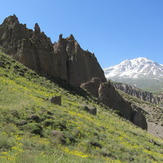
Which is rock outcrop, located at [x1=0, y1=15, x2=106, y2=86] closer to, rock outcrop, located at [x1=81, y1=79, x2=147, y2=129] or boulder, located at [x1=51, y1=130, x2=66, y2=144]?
rock outcrop, located at [x1=81, y1=79, x2=147, y2=129]

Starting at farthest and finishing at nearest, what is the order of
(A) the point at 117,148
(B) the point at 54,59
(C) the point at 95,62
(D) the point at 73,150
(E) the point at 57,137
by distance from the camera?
1. (C) the point at 95,62
2. (B) the point at 54,59
3. (A) the point at 117,148
4. (E) the point at 57,137
5. (D) the point at 73,150

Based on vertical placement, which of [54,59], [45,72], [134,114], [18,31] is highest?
[18,31]

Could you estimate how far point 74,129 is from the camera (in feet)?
45.3

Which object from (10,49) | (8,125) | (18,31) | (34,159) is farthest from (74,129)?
(18,31)

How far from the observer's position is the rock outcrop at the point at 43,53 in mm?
44344

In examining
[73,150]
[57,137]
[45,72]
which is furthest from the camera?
[45,72]

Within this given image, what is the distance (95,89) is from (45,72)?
15.1 m

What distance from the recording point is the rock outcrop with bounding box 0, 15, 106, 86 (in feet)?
145

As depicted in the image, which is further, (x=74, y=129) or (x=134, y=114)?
(x=134, y=114)

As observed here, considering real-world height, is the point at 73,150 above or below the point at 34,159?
below

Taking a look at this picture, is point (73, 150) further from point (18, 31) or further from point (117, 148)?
point (18, 31)

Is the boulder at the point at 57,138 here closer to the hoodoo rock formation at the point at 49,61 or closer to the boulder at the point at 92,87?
the hoodoo rock formation at the point at 49,61

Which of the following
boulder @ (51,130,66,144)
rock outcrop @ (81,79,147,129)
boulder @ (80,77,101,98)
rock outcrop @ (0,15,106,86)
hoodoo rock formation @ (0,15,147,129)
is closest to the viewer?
boulder @ (51,130,66,144)

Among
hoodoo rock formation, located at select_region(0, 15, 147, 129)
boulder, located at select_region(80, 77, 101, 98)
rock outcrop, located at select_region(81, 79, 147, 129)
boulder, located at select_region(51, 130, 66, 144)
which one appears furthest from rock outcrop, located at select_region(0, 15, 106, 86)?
boulder, located at select_region(51, 130, 66, 144)
